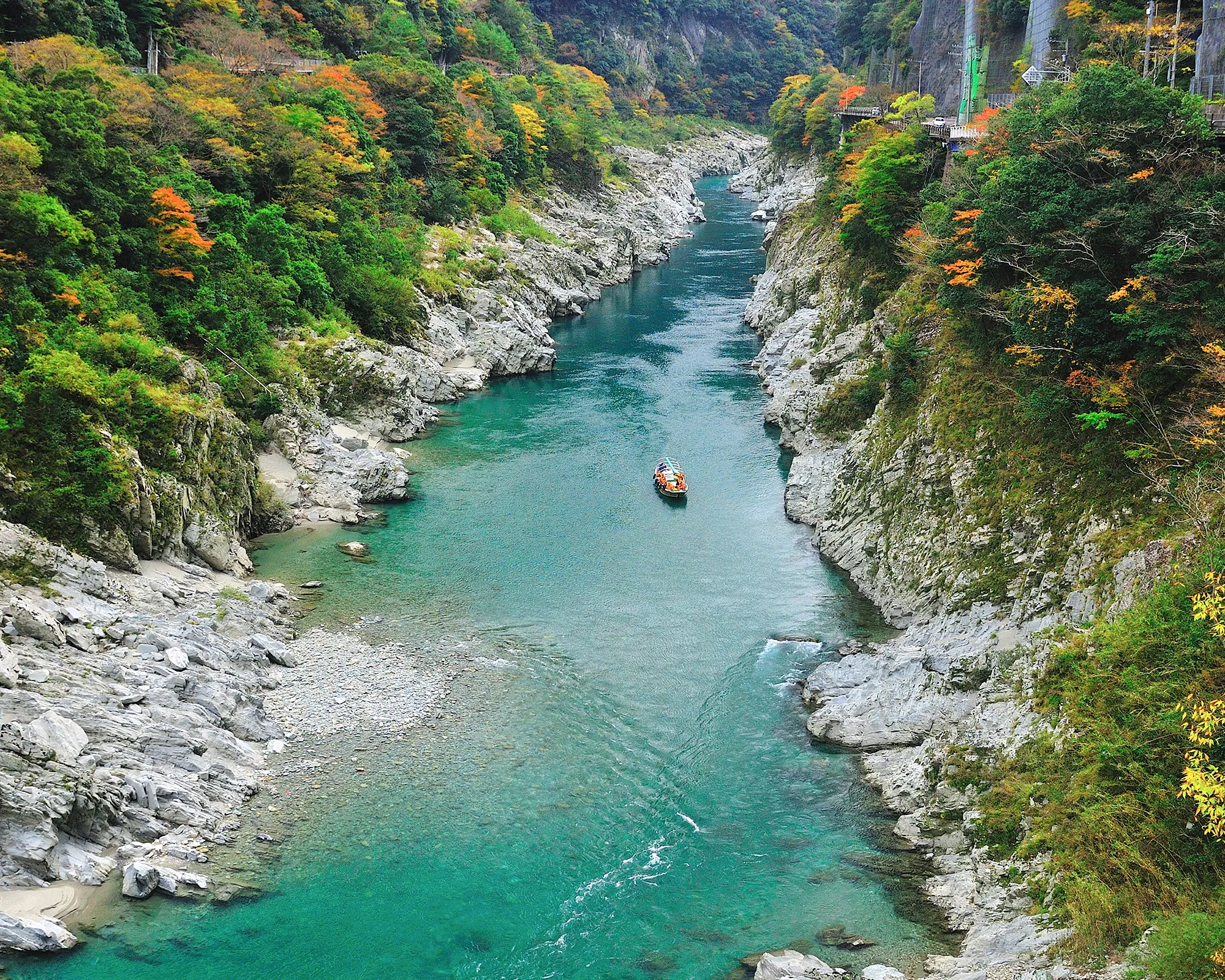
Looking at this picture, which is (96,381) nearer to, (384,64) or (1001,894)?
(1001,894)

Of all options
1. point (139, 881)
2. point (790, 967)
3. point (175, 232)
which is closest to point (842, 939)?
point (790, 967)

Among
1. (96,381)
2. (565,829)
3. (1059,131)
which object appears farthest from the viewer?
(96,381)

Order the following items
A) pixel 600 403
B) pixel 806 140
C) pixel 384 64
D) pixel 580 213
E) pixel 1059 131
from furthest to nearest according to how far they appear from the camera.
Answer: pixel 806 140 < pixel 580 213 < pixel 384 64 < pixel 600 403 < pixel 1059 131

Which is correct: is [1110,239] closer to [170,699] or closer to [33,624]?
[170,699]

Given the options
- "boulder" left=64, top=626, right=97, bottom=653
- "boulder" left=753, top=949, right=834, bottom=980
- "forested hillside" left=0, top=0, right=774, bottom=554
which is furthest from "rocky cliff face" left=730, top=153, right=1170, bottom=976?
"forested hillside" left=0, top=0, right=774, bottom=554

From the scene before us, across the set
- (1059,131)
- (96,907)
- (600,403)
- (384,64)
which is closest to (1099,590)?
(1059,131)

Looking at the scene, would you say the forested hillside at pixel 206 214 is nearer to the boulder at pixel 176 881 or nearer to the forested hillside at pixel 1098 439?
the boulder at pixel 176 881
